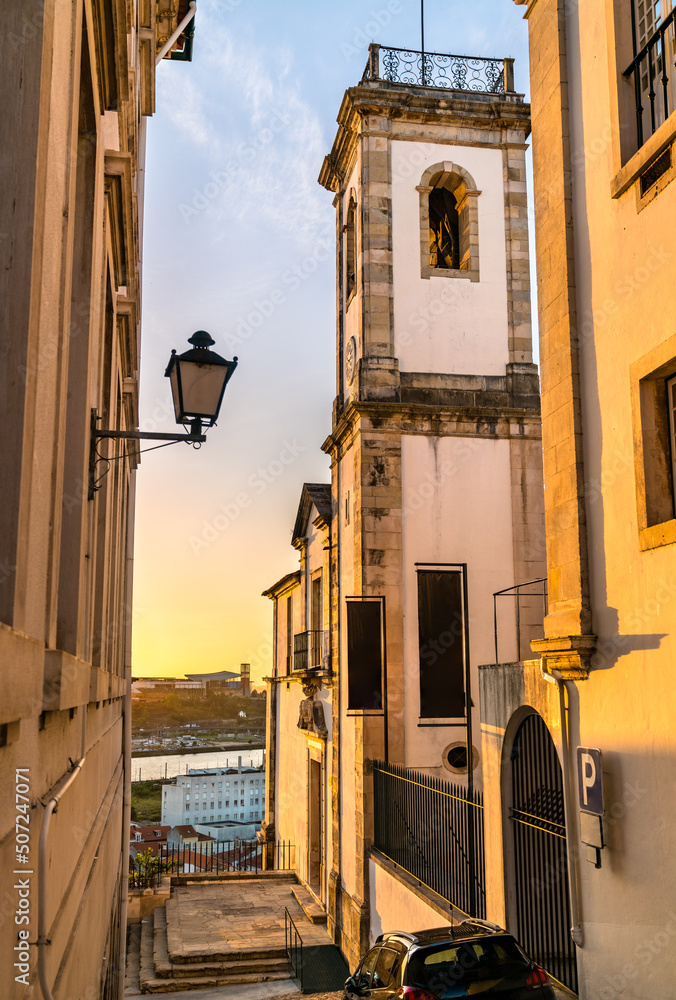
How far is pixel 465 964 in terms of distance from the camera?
25.8ft

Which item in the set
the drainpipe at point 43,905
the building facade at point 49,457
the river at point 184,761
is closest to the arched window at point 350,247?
the building facade at point 49,457

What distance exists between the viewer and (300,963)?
16.8 metres

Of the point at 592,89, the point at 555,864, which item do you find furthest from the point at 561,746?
the point at 592,89

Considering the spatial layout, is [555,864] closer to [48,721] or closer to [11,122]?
[48,721]

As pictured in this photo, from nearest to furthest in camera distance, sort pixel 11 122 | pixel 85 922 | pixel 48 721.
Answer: pixel 11 122
pixel 48 721
pixel 85 922

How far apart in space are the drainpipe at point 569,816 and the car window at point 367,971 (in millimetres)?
2020

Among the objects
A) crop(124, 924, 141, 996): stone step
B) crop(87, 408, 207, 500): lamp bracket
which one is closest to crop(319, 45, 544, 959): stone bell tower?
crop(124, 924, 141, 996): stone step

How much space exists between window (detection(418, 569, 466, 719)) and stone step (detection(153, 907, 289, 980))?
5.52 m

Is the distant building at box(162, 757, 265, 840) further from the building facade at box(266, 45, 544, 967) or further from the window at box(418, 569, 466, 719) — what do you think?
the window at box(418, 569, 466, 719)

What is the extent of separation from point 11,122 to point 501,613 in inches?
641

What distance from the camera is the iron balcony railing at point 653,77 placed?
790cm

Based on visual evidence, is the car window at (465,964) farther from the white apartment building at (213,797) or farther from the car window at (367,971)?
the white apartment building at (213,797)

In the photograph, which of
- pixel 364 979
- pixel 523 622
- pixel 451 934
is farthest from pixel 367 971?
pixel 523 622

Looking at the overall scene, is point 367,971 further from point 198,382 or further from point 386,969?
point 198,382
